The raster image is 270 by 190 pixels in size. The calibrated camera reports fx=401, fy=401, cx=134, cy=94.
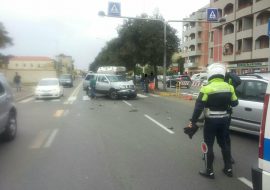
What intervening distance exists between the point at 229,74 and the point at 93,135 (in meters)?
4.32

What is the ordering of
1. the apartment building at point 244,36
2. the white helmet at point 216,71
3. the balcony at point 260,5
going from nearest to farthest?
the white helmet at point 216,71 < the balcony at point 260,5 < the apartment building at point 244,36

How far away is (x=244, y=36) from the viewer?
5688 cm

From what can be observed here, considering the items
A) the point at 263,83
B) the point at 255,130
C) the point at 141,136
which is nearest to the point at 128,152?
the point at 141,136

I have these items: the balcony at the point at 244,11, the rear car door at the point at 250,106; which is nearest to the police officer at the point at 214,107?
the rear car door at the point at 250,106

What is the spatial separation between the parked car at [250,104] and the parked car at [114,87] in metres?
16.3

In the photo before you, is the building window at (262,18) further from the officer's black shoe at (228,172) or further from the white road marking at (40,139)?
the officer's black shoe at (228,172)

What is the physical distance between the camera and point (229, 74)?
310 inches

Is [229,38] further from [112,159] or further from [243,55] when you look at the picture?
[112,159]

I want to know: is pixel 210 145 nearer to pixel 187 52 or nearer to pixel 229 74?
pixel 229 74

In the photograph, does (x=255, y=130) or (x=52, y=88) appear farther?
(x=52, y=88)

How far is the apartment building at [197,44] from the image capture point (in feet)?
282

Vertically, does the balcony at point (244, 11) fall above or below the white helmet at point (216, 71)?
above

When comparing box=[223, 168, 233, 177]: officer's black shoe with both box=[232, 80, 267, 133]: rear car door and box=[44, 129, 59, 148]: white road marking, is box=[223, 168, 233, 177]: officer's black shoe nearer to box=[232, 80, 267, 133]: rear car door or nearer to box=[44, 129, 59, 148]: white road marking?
box=[232, 80, 267, 133]: rear car door

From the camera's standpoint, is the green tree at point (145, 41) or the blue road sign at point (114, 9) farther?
the green tree at point (145, 41)
